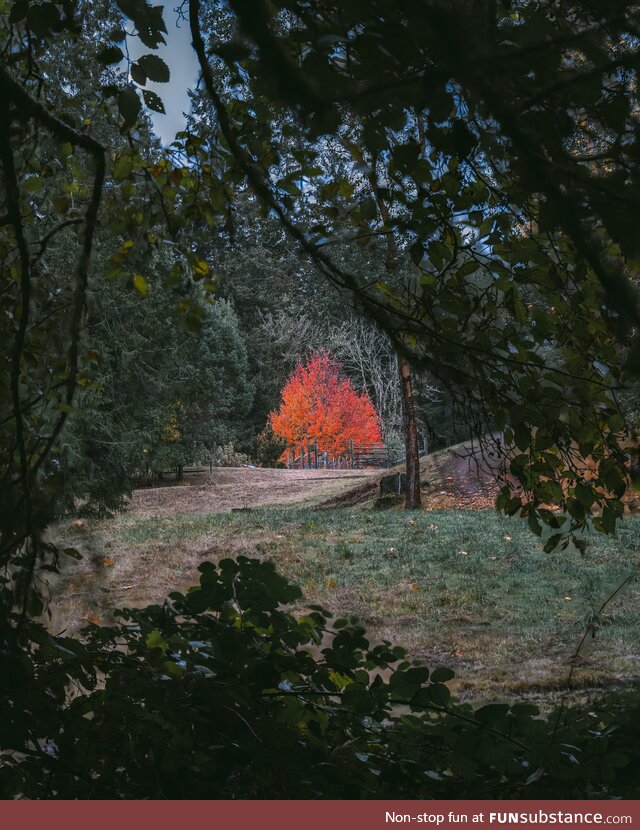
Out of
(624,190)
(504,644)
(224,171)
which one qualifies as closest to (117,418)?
(504,644)

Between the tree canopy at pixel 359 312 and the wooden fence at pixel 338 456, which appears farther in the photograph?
the wooden fence at pixel 338 456

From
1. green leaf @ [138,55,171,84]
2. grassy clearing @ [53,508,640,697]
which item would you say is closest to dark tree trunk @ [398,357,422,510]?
grassy clearing @ [53,508,640,697]

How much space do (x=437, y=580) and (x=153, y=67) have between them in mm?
6248

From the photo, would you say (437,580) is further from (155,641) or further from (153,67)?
(153,67)

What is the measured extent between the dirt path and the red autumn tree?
8.26 ft

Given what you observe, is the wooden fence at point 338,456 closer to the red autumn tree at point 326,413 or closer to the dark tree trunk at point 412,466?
the red autumn tree at point 326,413

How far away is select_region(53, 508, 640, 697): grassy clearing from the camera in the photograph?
5285 mm

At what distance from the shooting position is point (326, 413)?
66.0 feet

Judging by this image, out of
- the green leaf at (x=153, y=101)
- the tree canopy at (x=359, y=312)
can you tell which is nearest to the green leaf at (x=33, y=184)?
the tree canopy at (x=359, y=312)

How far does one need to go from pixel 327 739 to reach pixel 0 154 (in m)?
1.56

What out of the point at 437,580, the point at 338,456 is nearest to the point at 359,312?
the point at 437,580

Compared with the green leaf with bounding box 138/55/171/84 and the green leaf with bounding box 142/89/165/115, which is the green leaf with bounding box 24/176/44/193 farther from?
the green leaf with bounding box 138/55/171/84

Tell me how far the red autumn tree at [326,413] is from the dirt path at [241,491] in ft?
8.26

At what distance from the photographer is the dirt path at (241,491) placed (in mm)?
13125
